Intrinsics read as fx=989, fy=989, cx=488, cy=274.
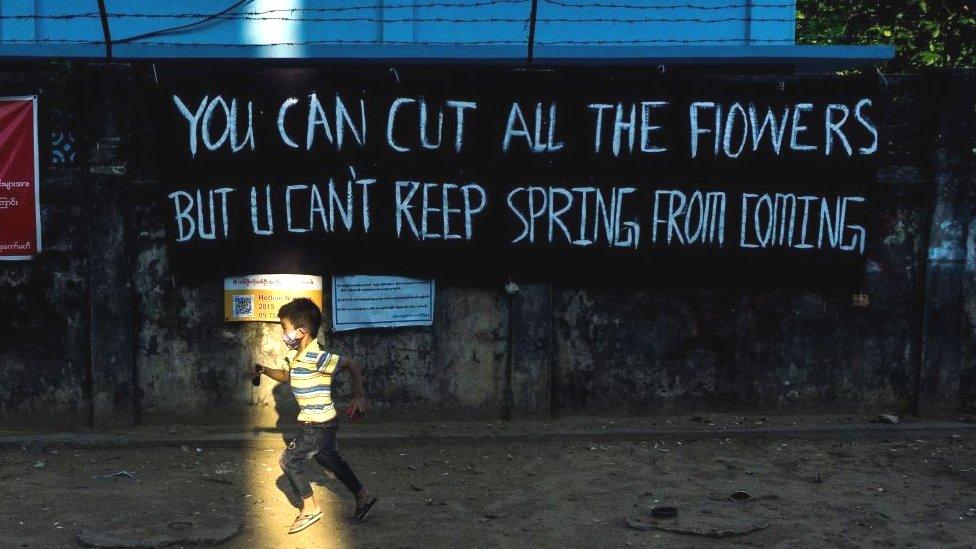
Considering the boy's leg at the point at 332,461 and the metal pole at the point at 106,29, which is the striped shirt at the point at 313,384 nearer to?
the boy's leg at the point at 332,461

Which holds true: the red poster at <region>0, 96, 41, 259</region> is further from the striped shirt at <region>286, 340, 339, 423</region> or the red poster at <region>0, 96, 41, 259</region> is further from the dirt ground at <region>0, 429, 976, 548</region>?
the striped shirt at <region>286, 340, 339, 423</region>

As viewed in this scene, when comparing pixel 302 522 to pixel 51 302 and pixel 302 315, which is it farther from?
pixel 51 302

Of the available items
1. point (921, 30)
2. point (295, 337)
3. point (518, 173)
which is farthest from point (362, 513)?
point (921, 30)

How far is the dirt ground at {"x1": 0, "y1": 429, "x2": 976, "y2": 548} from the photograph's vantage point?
16.0 ft

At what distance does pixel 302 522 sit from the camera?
16.1ft

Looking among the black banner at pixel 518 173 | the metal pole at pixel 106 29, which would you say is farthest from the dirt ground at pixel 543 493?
the metal pole at pixel 106 29

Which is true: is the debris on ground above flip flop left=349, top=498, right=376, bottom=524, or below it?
above

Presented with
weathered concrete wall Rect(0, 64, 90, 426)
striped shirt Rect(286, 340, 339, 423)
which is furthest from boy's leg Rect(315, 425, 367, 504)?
weathered concrete wall Rect(0, 64, 90, 426)

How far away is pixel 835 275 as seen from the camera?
22.6 feet

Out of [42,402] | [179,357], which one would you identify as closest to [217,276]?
[179,357]

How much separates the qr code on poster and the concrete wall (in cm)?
10

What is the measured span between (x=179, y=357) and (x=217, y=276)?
Answer: 61cm

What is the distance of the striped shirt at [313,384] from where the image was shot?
4.86 metres

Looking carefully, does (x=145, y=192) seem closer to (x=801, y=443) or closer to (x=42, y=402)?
(x=42, y=402)
